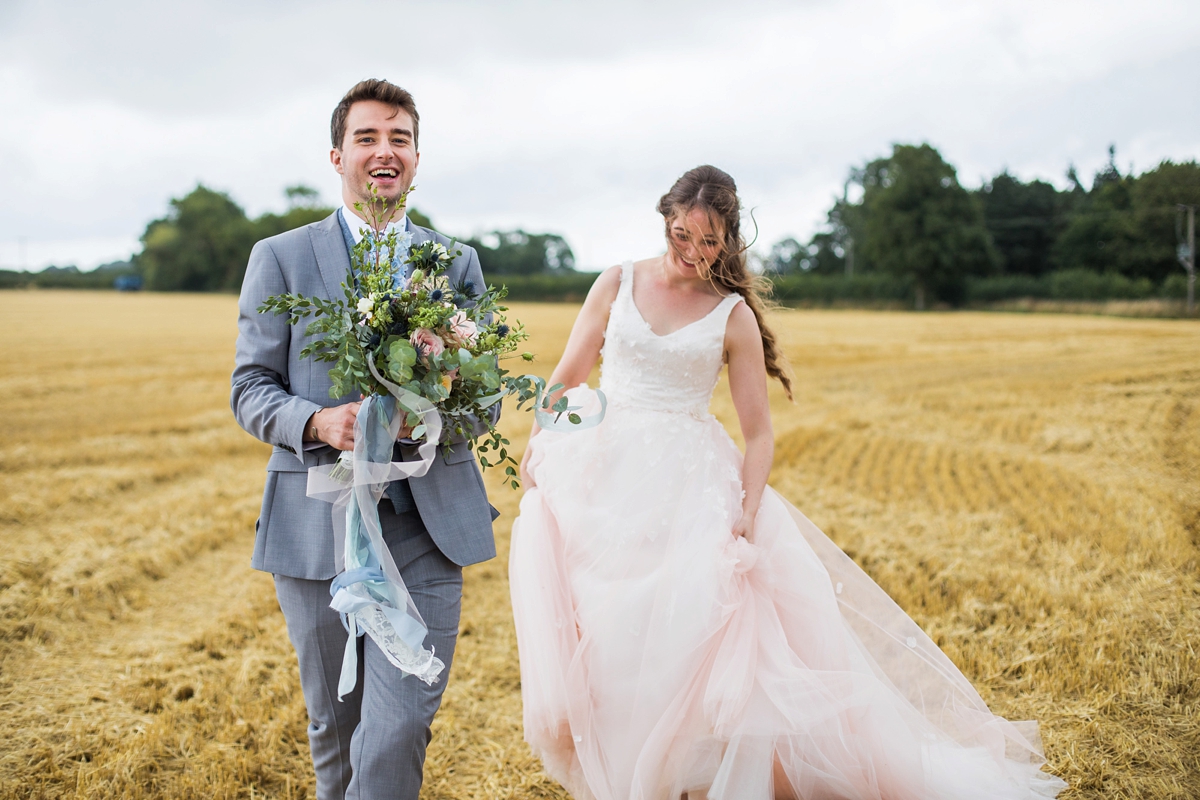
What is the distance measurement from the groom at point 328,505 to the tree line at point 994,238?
148ft

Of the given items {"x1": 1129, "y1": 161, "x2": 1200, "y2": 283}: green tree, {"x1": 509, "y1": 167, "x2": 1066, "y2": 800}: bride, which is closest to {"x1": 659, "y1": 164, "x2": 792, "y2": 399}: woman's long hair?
{"x1": 509, "y1": 167, "x2": 1066, "y2": 800}: bride

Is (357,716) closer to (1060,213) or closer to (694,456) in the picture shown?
(694,456)

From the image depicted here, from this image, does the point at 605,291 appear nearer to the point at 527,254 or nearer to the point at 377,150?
the point at 377,150

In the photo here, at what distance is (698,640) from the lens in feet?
10.9

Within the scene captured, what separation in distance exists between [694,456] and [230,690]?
10.5ft

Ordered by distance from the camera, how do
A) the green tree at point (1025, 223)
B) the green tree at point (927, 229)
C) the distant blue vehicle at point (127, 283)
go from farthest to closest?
the distant blue vehicle at point (127, 283) → the green tree at point (1025, 223) → the green tree at point (927, 229)

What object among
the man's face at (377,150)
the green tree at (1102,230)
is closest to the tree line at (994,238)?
the green tree at (1102,230)

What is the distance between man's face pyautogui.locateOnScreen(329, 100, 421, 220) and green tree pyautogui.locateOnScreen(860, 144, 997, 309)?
6049 centimetres

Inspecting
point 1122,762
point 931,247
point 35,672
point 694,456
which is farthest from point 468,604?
point 931,247

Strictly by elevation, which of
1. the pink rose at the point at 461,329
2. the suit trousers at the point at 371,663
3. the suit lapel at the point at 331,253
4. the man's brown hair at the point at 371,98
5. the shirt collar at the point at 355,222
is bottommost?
the suit trousers at the point at 371,663

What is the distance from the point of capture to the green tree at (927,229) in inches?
2365

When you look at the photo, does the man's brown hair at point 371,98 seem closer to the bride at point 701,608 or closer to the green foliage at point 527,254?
the bride at point 701,608

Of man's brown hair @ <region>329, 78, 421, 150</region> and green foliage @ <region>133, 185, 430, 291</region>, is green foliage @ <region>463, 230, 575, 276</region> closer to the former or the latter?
green foliage @ <region>133, 185, 430, 291</region>

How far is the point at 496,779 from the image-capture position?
13.9ft
